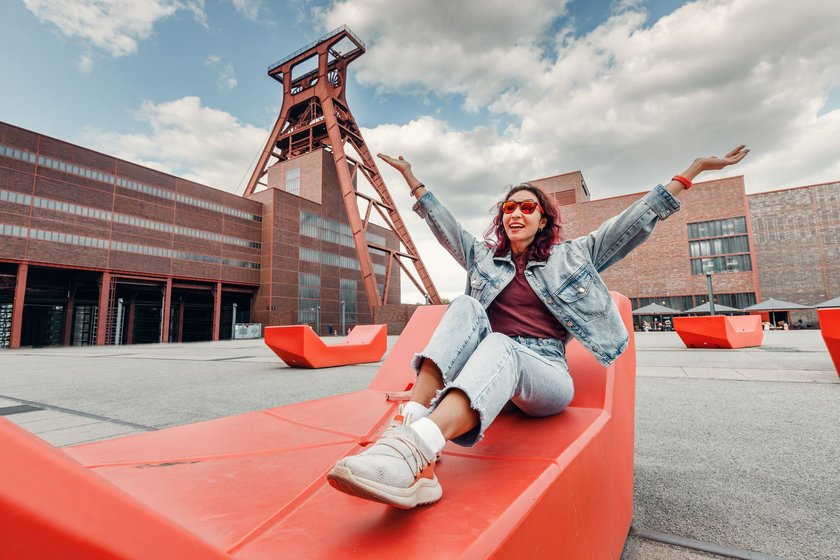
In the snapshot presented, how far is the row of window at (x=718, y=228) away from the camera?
115 feet

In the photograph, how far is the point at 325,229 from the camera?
38.0 metres

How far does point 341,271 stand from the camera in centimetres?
4000

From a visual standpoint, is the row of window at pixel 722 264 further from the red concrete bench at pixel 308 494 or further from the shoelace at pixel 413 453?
the shoelace at pixel 413 453

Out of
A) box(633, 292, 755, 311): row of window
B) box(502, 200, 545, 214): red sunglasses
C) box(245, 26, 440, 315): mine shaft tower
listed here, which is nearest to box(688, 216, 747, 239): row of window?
box(633, 292, 755, 311): row of window

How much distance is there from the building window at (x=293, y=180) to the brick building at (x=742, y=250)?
23612 mm

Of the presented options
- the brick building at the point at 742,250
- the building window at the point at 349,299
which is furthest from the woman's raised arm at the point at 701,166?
the building window at the point at 349,299

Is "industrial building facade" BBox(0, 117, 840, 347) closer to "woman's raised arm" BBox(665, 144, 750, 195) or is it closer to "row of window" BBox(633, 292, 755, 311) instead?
"row of window" BBox(633, 292, 755, 311)

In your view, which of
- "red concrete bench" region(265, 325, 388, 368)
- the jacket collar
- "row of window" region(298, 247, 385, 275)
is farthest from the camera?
"row of window" region(298, 247, 385, 275)

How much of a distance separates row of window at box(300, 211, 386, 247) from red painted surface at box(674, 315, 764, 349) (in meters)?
31.1

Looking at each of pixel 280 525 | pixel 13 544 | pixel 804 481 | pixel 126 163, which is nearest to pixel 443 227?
pixel 280 525

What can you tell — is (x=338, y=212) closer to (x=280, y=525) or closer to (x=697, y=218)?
(x=697, y=218)

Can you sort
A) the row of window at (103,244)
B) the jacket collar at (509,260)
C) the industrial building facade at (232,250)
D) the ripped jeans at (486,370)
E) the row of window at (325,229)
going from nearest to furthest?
A: the ripped jeans at (486,370) < the jacket collar at (509,260) < the row of window at (103,244) < the industrial building facade at (232,250) < the row of window at (325,229)

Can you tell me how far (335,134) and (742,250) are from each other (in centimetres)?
3551

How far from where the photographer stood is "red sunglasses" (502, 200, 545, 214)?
1973mm
